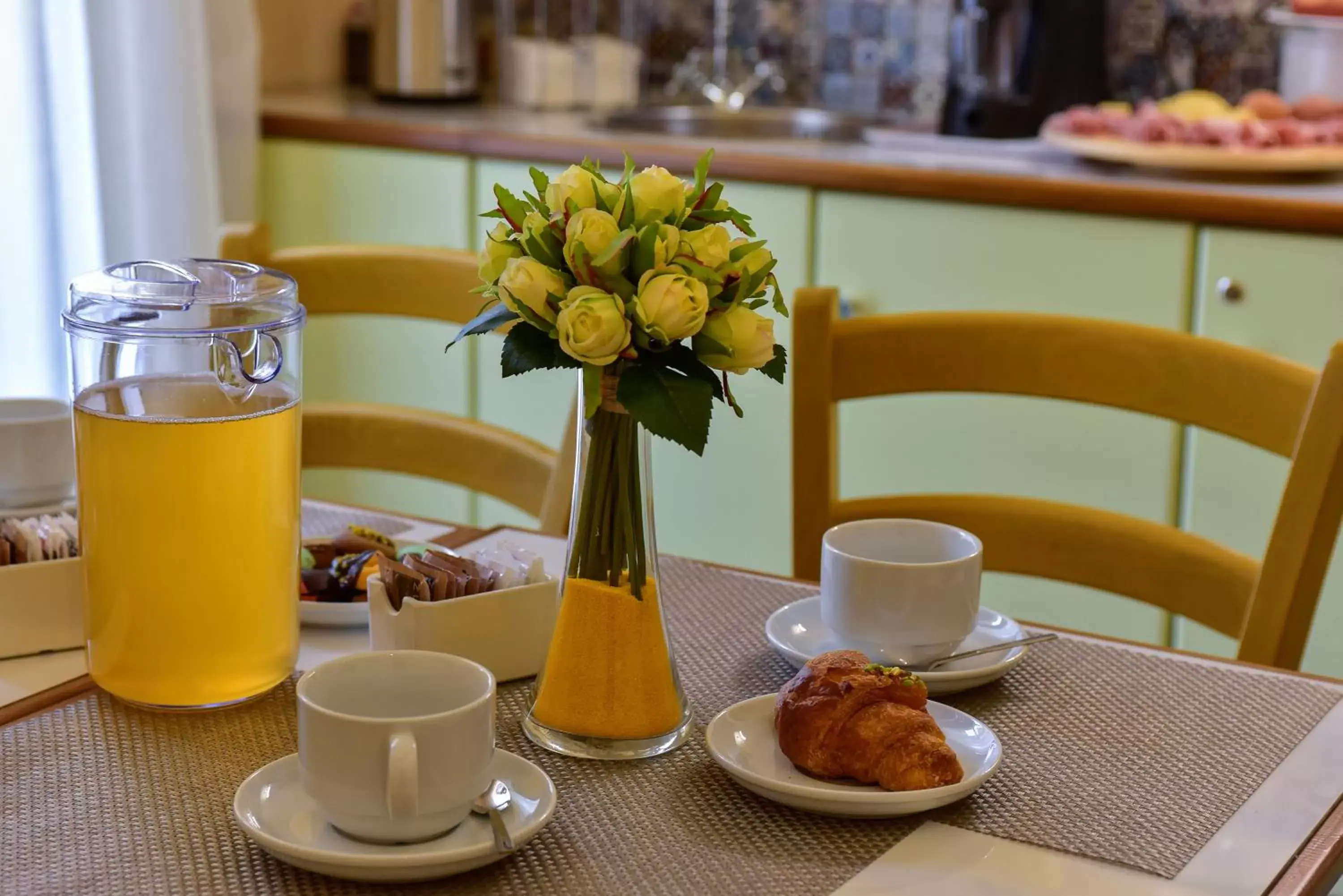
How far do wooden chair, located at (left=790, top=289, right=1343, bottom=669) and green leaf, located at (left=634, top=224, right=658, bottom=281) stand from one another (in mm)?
485

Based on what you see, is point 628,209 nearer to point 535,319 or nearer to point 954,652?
point 535,319

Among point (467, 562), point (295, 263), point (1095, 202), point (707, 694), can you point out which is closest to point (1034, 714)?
point (707, 694)

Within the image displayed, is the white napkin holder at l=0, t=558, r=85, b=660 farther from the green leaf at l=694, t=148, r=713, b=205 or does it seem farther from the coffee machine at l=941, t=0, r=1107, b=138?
the coffee machine at l=941, t=0, r=1107, b=138

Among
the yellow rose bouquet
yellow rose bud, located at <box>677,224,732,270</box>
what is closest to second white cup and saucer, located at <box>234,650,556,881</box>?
the yellow rose bouquet

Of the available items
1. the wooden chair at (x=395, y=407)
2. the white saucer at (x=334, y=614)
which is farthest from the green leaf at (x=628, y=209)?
the wooden chair at (x=395, y=407)

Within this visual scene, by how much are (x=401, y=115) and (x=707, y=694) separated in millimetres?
1738

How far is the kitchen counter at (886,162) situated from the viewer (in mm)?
1850

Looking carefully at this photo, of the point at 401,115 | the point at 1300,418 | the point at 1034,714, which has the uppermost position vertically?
the point at 401,115

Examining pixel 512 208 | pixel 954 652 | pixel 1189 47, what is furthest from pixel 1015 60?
pixel 512 208

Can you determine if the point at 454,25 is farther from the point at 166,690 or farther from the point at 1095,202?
the point at 166,690

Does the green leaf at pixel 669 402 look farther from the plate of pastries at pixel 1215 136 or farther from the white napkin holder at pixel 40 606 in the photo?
the plate of pastries at pixel 1215 136

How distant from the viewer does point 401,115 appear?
2.44m

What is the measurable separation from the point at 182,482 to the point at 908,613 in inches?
15.2

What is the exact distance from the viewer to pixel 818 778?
2.49 ft
